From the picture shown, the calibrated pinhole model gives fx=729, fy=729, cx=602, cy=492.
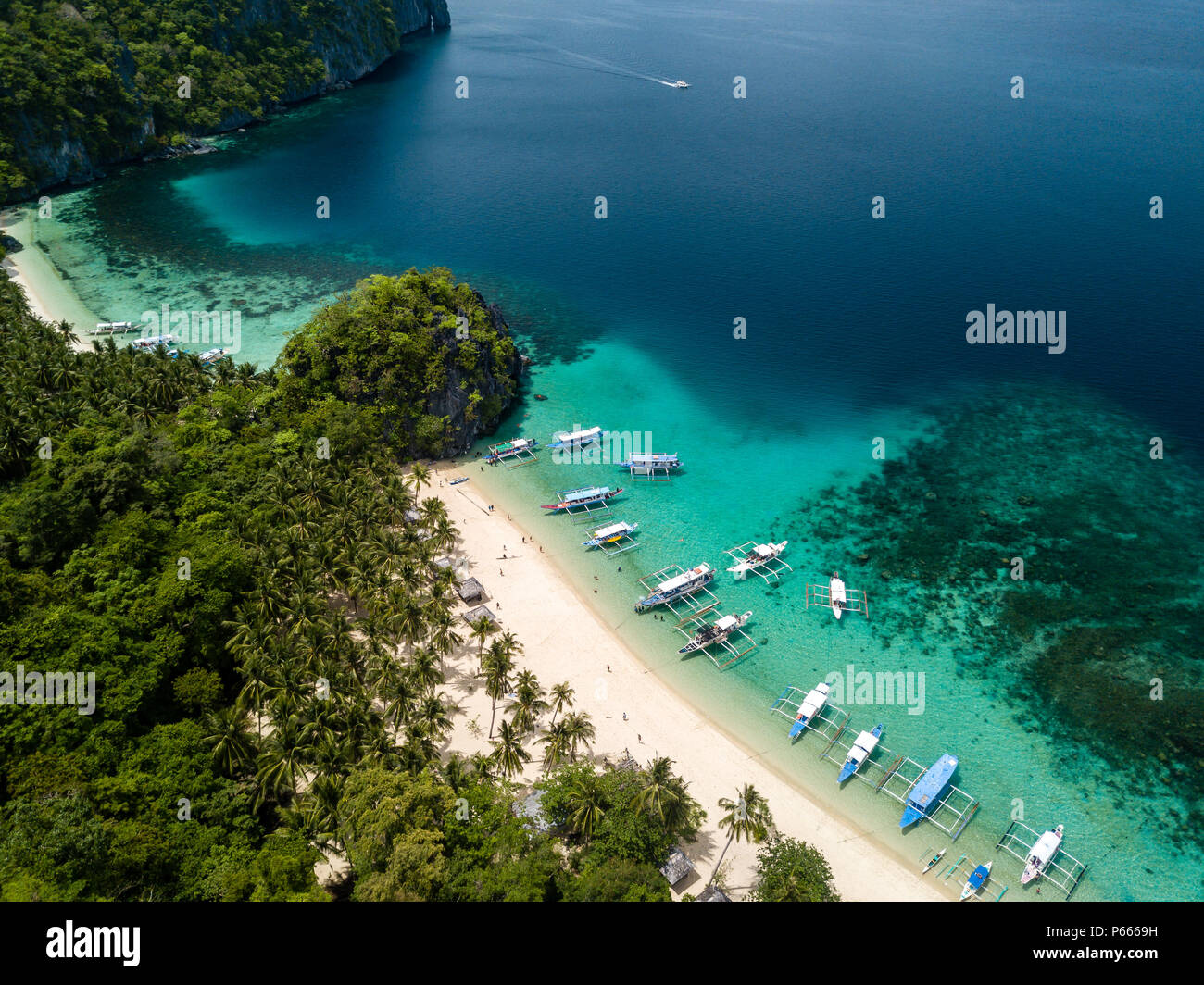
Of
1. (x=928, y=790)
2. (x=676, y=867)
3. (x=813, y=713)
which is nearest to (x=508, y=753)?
(x=676, y=867)

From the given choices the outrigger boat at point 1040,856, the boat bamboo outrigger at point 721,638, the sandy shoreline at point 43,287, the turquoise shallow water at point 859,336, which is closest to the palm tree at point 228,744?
the turquoise shallow water at point 859,336

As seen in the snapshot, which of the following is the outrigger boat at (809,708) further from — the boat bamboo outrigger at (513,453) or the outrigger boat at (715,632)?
the boat bamboo outrigger at (513,453)

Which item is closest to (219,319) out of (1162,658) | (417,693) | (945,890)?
(417,693)

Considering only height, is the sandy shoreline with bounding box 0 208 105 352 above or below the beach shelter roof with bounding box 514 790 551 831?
above

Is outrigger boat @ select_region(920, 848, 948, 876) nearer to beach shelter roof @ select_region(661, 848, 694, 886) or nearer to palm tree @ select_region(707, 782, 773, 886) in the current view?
palm tree @ select_region(707, 782, 773, 886)

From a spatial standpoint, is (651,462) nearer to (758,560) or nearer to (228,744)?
(758,560)

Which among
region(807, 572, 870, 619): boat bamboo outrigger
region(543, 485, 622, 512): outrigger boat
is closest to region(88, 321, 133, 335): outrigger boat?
region(543, 485, 622, 512): outrigger boat
